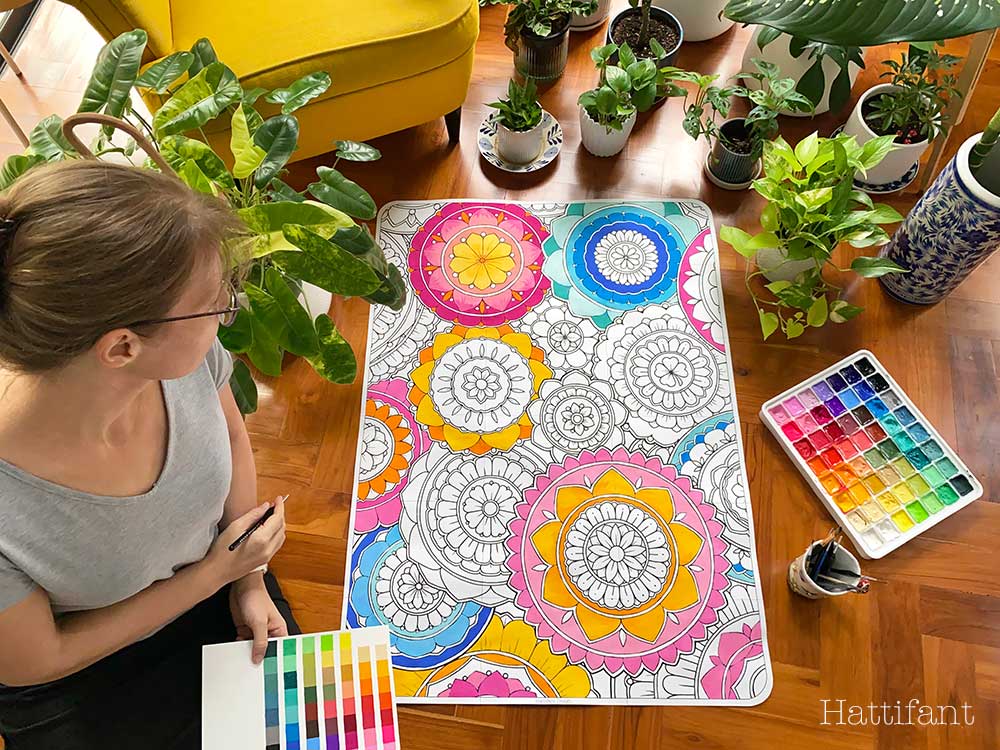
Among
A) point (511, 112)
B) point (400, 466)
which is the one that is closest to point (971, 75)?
point (511, 112)

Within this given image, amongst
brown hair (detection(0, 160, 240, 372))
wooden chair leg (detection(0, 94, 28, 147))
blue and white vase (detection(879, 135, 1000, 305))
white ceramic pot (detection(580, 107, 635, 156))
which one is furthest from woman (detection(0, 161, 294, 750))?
blue and white vase (detection(879, 135, 1000, 305))

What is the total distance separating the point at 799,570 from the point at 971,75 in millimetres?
1141

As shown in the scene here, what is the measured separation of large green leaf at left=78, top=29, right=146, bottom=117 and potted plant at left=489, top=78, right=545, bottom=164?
881 millimetres

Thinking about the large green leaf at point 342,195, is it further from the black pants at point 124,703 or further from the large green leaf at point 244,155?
the black pants at point 124,703

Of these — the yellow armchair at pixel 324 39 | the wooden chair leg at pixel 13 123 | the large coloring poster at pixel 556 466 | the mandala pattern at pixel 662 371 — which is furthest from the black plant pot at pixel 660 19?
the wooden chair leg at pixel 13 123

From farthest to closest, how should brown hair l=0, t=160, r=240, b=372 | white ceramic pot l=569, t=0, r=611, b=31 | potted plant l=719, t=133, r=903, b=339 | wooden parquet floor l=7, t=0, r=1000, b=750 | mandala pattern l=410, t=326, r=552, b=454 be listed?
white ceramic pot l=569, t=0, r=611, b=31, mandala pattern l=410, t=326, r=552, b=454, potted plant l=719, t=133, r=903, b=339, wooden parquet floor l=7, t=0, r=1000, b=750, brown hair l=0, t=160, r=240, b=372

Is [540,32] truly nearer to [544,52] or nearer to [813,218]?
[544,52]

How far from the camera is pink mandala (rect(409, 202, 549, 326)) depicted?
74.9 inches

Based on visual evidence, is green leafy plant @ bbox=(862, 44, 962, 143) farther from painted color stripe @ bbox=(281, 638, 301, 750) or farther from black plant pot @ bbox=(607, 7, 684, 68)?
painted color stripe @ bbox=(281, 638, 301, 750)

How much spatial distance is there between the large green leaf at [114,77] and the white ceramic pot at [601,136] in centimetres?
Result: 108

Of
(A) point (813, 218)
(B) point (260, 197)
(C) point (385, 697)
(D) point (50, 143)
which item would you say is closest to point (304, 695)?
(C) point (385, 697)

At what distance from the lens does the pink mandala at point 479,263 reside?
190cm

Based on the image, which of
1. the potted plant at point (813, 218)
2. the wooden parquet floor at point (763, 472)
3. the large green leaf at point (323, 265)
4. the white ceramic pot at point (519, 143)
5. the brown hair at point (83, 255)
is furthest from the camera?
the white ceramic pot at point (519, 143)

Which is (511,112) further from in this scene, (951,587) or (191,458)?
(951,587)
